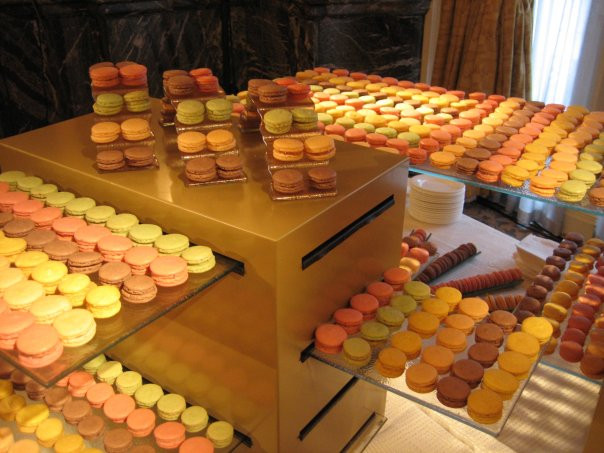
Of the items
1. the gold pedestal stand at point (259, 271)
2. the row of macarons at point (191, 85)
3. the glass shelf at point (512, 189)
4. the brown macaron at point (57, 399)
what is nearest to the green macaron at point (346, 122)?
the glass shelf at point (512, 189)

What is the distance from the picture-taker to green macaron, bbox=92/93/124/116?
153cm

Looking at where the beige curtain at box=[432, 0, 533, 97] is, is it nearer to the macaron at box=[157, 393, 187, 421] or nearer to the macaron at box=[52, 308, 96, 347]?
the macaron at box=[157, 393, 187, 421]

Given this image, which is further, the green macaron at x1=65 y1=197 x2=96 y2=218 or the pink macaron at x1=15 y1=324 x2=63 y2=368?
the green macaron at x1=65 y1=197 x2=96 y2=218

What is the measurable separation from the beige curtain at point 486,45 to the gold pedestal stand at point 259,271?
100 inches

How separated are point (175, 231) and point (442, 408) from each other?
670mm

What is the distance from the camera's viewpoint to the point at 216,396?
4.70 ft

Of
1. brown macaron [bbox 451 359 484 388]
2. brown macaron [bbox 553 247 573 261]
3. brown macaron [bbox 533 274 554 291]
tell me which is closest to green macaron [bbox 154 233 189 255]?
brown macaron [bbox 451 359 484 388]

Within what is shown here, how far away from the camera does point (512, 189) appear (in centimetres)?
165

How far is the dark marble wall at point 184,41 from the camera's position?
301cm

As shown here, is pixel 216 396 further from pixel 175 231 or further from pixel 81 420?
pixel 175 231

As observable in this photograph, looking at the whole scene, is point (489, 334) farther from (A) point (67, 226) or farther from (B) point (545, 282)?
(A) point (67, 226)

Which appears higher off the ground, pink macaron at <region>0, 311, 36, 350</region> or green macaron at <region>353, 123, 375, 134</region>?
pink macaron at <region>0, 311, 36, 350</region>

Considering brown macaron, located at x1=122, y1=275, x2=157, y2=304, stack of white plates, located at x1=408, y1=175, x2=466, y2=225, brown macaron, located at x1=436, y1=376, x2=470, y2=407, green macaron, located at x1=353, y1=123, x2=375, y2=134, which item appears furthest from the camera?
stack of white plates, located at x1=408, y1=175, x2=466, y2=225

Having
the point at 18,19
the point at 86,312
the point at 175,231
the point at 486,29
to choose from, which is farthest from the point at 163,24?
the point at 86,312
